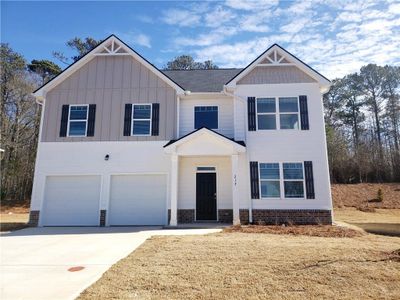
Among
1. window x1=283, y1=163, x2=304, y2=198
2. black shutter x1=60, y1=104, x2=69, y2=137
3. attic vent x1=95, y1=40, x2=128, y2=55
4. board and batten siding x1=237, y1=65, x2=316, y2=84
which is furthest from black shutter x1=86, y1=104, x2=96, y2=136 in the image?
window x1=283, y1=163, x2=304, y2=198

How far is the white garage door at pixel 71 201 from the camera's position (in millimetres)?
12531

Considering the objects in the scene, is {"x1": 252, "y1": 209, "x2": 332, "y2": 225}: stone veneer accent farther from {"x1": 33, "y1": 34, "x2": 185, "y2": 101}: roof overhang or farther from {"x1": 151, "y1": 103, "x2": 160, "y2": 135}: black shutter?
{"x1": 33, "y1": 34, "x2": 185, "y2": 101}: roof overhang

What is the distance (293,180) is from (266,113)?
3.30 m

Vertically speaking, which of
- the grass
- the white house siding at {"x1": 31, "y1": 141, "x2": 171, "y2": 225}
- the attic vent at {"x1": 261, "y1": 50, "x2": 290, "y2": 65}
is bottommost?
the grass

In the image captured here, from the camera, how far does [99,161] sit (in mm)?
12828

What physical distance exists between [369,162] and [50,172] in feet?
87.7

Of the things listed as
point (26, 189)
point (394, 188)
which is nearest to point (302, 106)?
point (394, 188)


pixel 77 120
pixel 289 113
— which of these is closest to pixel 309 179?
pixel 289 113

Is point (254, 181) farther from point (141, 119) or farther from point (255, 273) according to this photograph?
point (255, 273)

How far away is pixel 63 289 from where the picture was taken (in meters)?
4.47

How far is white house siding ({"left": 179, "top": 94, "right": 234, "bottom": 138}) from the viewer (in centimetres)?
1341

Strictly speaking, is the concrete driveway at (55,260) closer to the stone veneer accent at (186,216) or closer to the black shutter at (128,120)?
the stone veneer accent at (186,216)

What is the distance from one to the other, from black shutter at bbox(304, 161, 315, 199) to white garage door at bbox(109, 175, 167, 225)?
628 cm

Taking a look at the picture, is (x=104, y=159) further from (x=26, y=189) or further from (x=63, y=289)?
(x=26, y=189)
